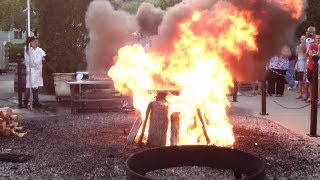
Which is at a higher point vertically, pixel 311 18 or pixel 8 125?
pixel 311 18

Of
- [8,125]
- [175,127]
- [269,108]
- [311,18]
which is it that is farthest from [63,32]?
[311,18]

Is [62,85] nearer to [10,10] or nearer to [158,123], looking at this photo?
[158,123]

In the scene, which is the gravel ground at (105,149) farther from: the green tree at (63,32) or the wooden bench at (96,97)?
the green tree at (63,32)

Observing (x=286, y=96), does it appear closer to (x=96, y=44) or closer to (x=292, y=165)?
(x=96, y=44)

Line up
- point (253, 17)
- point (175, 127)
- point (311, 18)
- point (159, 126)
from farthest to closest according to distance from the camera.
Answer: point (311, 18) < point (159, 126) < point (175, 127) < point (253, 17)

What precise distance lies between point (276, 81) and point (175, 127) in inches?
303

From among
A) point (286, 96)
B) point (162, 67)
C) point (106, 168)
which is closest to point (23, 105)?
point (162, 67)

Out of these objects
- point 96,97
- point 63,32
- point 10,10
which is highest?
point 10,10

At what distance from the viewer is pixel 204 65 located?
308 inches

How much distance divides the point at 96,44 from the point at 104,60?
2.14 feet

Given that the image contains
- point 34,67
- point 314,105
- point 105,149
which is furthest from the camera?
point 34,67

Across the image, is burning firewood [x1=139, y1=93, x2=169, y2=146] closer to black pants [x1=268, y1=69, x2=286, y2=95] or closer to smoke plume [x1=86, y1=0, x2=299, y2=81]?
smoke plume [x1=86, y1=0, x2=299, y2=81]

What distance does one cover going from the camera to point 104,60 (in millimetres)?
11742

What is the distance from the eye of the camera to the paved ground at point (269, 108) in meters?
10.2
